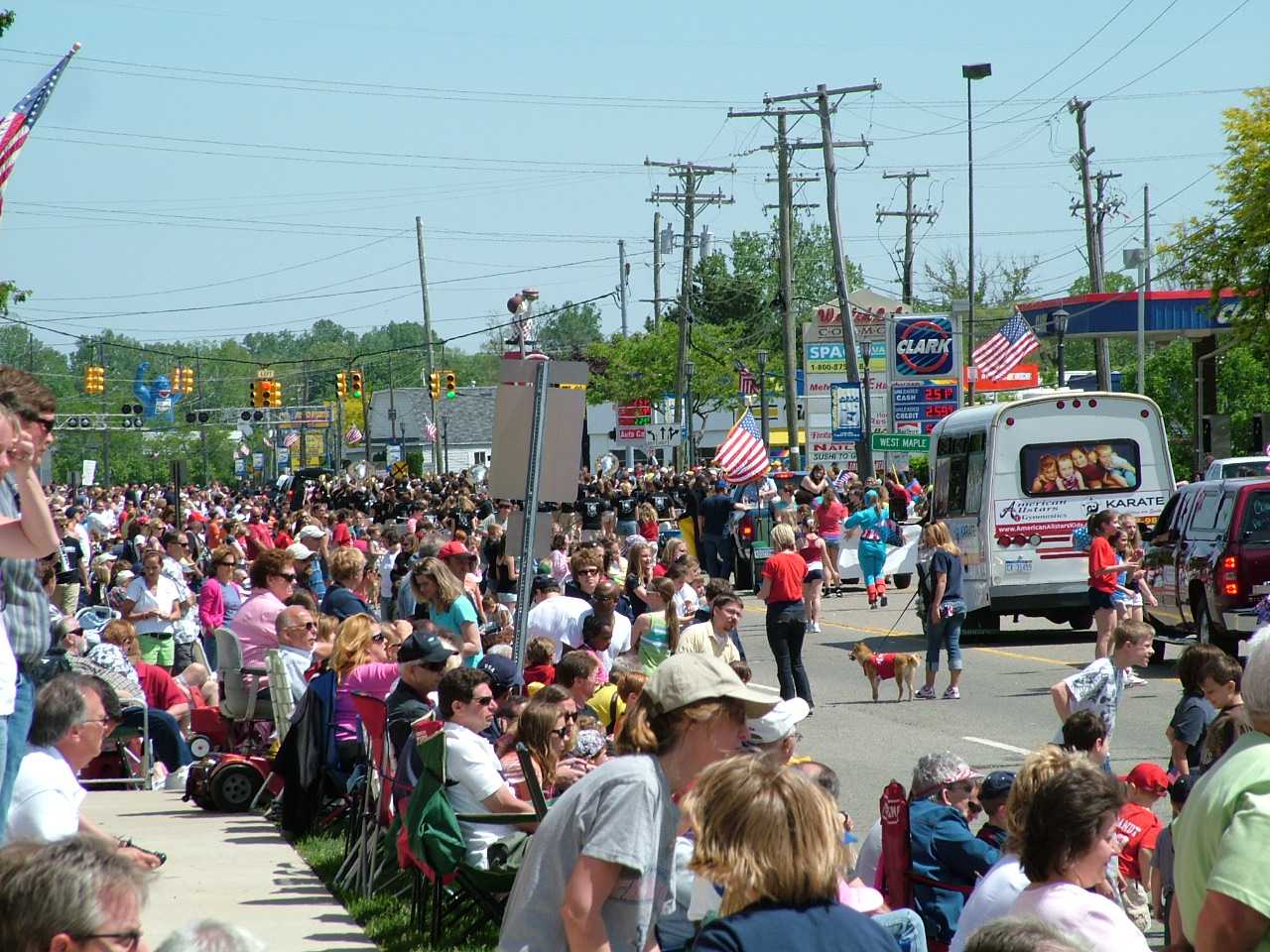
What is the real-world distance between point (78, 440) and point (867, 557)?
11364 centimetres

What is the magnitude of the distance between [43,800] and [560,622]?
7326 millimetres

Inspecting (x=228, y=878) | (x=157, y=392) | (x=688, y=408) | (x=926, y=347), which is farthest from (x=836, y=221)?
(x=157, y=392)

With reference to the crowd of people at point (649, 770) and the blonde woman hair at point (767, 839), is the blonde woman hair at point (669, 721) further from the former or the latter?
the blonde woman hair at point (767, 839)

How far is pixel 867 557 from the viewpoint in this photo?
25406 millimetres

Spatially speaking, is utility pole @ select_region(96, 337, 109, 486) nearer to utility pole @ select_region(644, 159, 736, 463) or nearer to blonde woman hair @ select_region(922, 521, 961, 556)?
utility pole @ select_region(644, 159, 736, 463)

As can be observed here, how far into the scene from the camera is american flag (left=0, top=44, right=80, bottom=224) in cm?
741

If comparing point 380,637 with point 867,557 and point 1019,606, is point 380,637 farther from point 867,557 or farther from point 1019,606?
point 867,557

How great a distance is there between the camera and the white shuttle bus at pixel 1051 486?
19.0 meters

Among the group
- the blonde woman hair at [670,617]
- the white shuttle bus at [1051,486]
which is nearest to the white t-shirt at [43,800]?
the blonde woman hair at [670,617]

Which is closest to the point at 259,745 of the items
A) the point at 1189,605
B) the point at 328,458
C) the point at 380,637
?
the point at 380,637

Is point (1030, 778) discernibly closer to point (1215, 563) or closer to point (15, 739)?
point (15, 739)

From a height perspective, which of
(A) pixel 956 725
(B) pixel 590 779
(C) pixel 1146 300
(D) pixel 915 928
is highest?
(C) pixel 1146 300

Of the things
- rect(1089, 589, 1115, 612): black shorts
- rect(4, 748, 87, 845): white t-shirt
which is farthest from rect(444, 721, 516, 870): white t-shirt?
rect(1089, 589, 1115, 612): black shorts

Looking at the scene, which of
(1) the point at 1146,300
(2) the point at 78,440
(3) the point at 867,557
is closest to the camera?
(3) the point at 867,557
